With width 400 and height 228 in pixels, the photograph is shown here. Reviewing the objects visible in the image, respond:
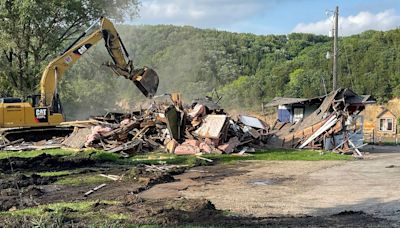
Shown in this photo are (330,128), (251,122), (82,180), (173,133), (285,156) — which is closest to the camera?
(82,180)

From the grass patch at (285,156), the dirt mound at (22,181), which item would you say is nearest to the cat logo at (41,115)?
the grass patch at (285,156)

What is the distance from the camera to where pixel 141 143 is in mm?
24719

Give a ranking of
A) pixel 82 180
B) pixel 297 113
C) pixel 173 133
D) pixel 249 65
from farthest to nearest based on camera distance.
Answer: pixel 249 65
pixel 297 113
pixel 173 133
pixel 82 180

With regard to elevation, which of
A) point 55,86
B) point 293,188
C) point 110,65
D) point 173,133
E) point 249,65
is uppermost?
point 249,65

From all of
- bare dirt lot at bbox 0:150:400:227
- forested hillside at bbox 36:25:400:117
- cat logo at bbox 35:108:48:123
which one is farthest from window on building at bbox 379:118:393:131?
cat logo at bbox 35:108:48:123

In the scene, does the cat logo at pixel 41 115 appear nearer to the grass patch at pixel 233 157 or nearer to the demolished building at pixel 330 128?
the grass patch at pixel 233 157

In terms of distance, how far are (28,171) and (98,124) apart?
9.99m

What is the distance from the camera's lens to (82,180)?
50.4ft

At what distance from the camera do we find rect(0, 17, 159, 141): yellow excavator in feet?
88.8

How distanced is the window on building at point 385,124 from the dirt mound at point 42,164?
142 ft

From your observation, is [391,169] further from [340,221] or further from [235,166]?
[340,221]

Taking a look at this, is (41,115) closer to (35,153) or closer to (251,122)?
(35,153)

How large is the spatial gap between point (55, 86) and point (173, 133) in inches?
281

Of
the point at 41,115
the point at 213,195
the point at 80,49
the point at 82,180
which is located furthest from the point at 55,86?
the point at 213,195
